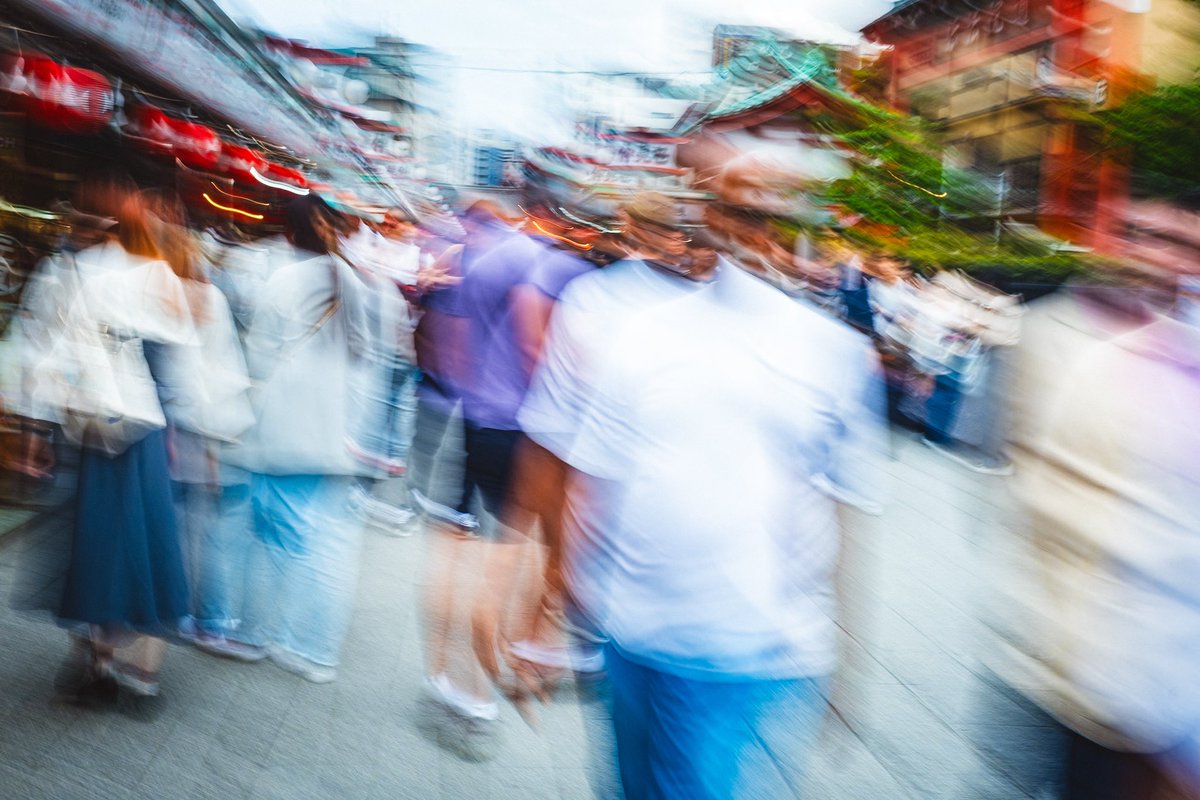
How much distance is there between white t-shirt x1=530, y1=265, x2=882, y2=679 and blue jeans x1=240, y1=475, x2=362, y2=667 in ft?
7.01

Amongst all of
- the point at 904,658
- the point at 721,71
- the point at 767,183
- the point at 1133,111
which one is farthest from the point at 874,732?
the point at 721,71

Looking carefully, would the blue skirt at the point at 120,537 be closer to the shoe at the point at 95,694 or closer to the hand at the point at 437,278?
the shoe at the point at 95,694

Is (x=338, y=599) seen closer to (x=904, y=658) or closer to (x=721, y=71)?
(x=904, y=658)

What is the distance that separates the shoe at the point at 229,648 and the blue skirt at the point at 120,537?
60 centimetres

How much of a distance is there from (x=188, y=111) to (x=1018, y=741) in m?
9.72

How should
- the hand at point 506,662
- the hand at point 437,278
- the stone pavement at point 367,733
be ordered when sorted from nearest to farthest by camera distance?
the stone pavement at point 367,733 < the hand at point 506,662 < the hand at point 437,278

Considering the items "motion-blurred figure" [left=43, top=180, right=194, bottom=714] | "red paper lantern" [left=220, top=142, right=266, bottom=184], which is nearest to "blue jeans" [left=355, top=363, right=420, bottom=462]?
"motion-blurred figure" [left=43, top=180, right=194, bottom=714]

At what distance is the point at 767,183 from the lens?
2162 millimetres

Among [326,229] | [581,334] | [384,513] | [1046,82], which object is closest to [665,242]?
[581,334]

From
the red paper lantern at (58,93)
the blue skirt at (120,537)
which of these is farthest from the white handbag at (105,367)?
the red paper lantern at (58,93)

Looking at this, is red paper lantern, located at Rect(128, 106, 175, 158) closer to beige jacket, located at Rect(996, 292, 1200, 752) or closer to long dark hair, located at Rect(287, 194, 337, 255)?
long dark hair, located at Rect(287, 194, 337, 255)

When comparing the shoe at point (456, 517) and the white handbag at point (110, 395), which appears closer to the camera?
the white handbag at point (110, 395)

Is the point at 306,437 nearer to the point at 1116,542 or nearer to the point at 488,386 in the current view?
the point at 488,386

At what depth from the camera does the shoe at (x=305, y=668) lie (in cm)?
414
